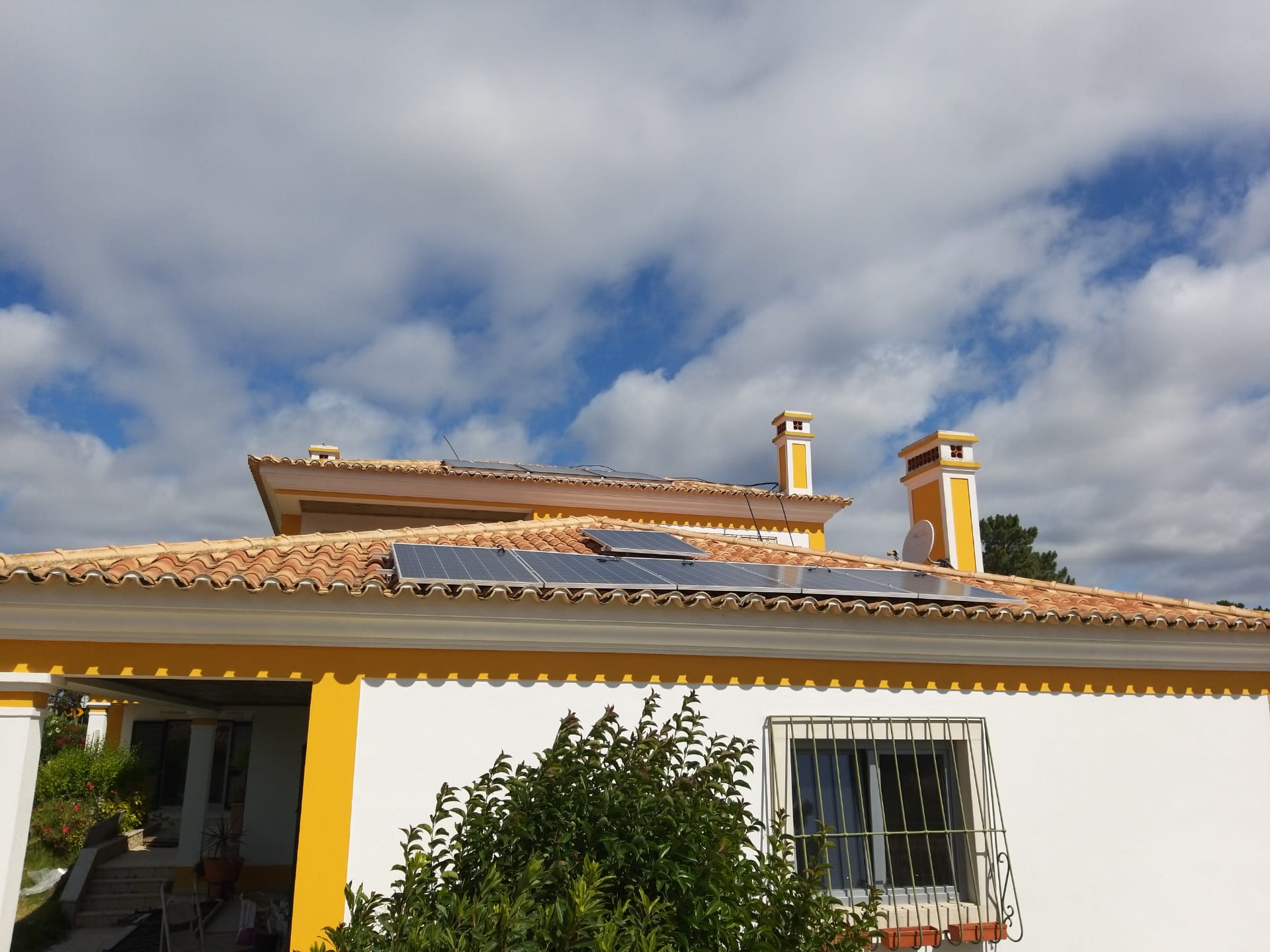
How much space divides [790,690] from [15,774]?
5898mm

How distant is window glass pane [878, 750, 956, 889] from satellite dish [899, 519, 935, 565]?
17.9ft

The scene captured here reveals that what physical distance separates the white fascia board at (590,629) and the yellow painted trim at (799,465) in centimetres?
1081

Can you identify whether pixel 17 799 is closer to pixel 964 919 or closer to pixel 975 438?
pixel 964 919

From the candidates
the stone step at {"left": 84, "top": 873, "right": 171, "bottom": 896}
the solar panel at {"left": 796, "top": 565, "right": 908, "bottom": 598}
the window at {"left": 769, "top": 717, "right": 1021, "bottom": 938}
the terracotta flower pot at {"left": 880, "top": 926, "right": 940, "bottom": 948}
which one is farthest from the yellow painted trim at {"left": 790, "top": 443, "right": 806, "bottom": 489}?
the stone step at {"left": 84, "top": 873, "right": 171, "bottom": 896}

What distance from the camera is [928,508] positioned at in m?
16.2

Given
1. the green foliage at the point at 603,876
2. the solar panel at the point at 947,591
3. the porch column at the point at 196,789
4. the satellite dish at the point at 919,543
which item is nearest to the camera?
the green foliage at the point at 603,876

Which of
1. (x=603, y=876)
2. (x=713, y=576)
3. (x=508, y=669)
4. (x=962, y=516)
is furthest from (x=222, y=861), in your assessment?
(x=962, y=516)

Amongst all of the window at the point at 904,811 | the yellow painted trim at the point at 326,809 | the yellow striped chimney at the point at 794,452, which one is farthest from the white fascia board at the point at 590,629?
the yellow striped chimney at the point at 794,452

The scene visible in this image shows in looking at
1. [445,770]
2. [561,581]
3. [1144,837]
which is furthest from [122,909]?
[1144,837]

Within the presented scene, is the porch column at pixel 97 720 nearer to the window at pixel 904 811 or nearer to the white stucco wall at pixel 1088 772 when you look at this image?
the white stucco wall at pixel 1088 772

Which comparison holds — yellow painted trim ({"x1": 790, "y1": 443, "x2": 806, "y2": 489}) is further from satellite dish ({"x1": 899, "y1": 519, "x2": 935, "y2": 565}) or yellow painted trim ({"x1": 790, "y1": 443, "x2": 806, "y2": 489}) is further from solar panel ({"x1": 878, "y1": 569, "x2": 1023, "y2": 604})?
solar panel ({"x1": 878, "y1": 569, "x2": 1023, "y2": 604})

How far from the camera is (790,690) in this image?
7406mm

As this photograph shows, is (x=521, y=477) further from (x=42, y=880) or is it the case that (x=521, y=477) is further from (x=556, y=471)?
(x=42, y=880)

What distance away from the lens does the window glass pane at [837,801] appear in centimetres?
734
